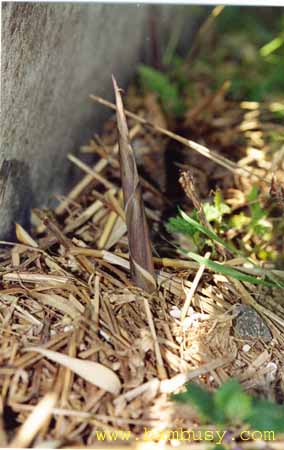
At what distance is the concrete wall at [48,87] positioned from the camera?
1664mm

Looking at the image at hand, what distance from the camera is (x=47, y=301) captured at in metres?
1.57

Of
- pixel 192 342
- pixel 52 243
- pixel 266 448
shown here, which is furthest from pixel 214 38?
pixel 266 448

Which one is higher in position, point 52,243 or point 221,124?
point 221,124

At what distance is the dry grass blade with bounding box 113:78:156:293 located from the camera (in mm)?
1617

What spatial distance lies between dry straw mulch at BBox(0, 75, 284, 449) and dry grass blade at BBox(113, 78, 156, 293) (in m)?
0.05

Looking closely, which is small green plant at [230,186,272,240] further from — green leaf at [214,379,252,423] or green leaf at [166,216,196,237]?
green leaf at [214,379,252,423]

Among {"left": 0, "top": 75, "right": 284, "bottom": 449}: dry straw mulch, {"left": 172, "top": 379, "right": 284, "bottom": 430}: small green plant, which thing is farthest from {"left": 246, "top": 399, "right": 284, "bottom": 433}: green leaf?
{"left": 0, "top": 75, "right": 284, "bottom": 449}: dry straw mulch

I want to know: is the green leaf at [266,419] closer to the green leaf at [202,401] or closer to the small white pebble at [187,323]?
the green leaf at [202,401]

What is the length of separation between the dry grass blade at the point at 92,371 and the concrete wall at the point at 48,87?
0.56 meters

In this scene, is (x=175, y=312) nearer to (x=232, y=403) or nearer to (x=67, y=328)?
(x=67, y=328)

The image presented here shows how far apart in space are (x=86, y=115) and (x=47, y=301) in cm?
100

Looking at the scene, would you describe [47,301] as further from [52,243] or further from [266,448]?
[266,448]

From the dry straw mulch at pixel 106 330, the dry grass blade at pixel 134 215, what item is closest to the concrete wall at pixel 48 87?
the dry straw mulch at pixel 106 330

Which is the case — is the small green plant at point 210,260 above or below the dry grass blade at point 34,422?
above
